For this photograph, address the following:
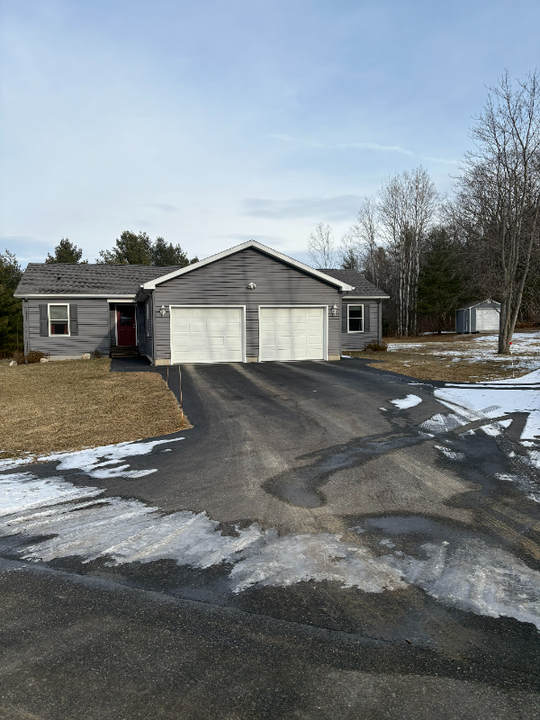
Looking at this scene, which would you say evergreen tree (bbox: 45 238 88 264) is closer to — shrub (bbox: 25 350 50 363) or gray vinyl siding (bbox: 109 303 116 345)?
gray vinyl siding (bbox: 109 303 116 345)

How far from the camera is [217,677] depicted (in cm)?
235

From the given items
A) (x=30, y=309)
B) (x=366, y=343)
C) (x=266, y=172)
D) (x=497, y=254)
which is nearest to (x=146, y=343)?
(x=30, y=309)

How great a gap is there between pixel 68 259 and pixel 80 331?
23.2 m

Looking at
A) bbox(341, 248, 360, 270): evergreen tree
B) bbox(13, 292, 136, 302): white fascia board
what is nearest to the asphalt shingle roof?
bbox(13, 292, 136, 302): white fascia board

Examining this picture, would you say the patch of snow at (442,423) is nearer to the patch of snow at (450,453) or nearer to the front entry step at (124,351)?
the patch of snow at (450,453)

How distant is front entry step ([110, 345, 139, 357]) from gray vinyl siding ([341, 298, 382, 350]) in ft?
34.8

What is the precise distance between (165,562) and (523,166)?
21097mm

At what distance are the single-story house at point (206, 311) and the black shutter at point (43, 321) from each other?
4 cm

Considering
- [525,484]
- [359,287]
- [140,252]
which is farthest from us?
[140,252]

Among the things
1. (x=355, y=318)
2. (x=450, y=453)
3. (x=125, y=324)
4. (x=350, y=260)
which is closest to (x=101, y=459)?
(x=450, y=453)

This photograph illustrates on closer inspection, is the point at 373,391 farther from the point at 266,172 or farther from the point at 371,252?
the point at 371,252

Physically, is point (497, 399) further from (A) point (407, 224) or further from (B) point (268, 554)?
(A) point (407, 224)

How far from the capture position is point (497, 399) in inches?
412

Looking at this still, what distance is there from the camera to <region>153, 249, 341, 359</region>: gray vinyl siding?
17.3m
